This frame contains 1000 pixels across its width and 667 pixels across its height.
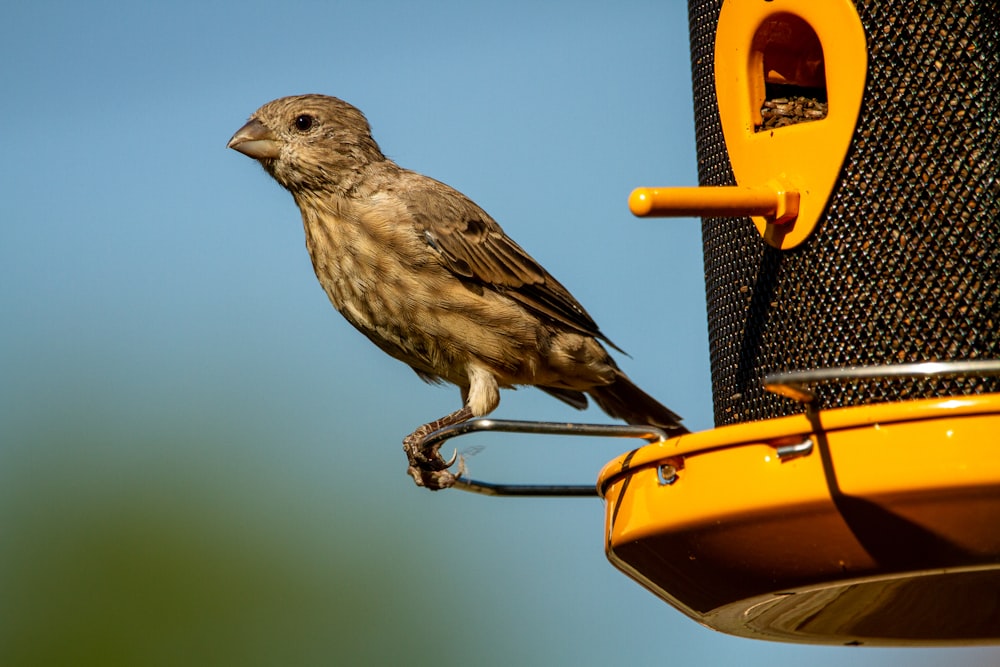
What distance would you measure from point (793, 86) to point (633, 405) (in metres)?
2.21

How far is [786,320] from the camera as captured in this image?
13.7 ft

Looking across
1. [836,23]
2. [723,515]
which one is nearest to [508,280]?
[836,23]

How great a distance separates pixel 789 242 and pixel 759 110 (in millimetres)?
431

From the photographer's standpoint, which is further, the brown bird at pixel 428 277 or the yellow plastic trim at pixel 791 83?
the brown bird at pixel 428 277

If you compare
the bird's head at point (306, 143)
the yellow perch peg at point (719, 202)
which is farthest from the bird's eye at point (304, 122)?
the yellow perch peg at point (719, 202)

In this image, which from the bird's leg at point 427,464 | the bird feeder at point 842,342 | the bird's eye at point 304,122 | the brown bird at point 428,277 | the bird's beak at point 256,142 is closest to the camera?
the bird feeder at point 842,342

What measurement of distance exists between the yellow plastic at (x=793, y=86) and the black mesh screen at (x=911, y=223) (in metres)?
0.06

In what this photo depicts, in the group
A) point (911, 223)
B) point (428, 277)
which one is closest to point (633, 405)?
point (428, 277)

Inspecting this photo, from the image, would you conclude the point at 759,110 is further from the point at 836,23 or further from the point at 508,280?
the point at 508,280

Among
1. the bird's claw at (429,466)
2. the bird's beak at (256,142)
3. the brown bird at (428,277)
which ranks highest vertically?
→ the bird's beak at (256,142)

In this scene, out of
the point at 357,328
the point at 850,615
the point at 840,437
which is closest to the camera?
the point at 840,437

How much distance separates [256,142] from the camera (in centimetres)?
621

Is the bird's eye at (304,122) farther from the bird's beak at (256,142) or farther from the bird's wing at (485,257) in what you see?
the bird's wing at (485,257)

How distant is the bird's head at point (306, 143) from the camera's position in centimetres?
618
